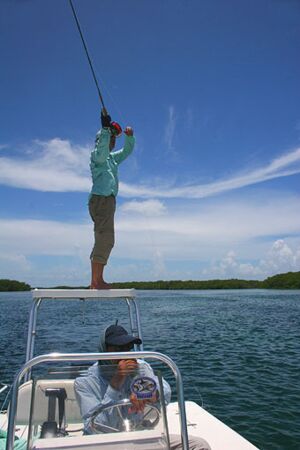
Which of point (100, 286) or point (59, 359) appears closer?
point (59, 359)

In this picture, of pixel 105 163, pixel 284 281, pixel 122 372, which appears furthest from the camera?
pixel 284 281

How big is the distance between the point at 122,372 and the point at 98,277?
244cm

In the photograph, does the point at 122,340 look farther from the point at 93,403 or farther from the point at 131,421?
the point at 131,421

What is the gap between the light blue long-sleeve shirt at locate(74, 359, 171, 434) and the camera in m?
2.69

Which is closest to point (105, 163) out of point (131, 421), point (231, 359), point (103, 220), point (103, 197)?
point (103, 197)

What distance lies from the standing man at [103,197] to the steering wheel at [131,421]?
8.08 ft

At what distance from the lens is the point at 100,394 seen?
9.95 ft

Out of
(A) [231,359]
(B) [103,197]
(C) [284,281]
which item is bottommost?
(A) [231,359]

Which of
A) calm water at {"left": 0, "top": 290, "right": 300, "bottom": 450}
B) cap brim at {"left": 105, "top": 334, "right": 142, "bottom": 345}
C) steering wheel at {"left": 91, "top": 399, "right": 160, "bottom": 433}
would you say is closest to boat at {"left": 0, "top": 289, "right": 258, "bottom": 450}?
steering wheel at {"left": 91, "top": 399, "right": 160, "bottom": 433}

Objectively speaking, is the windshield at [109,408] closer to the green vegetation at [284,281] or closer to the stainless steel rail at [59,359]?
the stainless steel rail at [59,359]

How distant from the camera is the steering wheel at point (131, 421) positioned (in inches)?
101

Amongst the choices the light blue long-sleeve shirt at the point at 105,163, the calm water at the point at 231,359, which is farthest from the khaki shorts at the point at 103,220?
the calm water at the point at 231,359

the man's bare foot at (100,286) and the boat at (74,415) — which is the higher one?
the man's bare foot at (100,286)

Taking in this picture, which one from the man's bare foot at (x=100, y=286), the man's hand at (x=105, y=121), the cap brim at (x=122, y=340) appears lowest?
the cap brim at (x=122, y=340)
